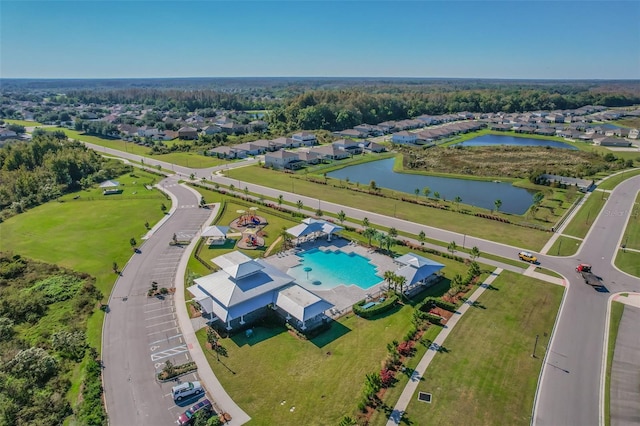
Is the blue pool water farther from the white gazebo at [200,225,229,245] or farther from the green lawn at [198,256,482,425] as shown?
the white gazebo at [200,225,229,245]

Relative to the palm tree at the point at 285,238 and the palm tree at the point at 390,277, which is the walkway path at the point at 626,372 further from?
the palm tree at the point at 285,238

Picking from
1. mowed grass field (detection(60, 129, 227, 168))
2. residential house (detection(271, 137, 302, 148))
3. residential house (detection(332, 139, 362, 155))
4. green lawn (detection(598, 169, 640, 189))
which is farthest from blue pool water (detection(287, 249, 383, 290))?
residential house (detection(271, 137, 302, 148))

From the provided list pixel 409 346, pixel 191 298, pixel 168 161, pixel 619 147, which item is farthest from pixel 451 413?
pixel 619 147

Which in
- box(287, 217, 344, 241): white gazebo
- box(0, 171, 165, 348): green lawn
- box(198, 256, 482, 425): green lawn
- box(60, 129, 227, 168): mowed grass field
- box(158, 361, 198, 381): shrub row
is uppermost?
box(60, 129, 227, 168): mowed grass field

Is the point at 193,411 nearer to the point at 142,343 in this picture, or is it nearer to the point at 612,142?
the point at 142,343

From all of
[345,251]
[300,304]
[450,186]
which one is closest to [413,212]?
[345,251]

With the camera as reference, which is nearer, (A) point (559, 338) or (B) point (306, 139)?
(A) point (559, 338)

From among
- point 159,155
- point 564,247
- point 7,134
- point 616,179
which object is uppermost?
point 7,134
